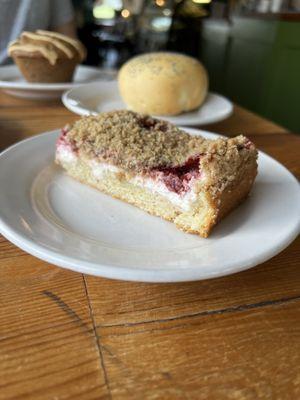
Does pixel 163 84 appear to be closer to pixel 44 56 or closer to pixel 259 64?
pixel 44 56

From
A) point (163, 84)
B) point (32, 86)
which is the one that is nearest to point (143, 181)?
point (163, 84)

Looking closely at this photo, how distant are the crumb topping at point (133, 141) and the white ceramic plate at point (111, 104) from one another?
258 millimetres

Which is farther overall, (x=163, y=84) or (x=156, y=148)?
(x=163, y=84)

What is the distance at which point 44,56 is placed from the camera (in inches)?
45.9

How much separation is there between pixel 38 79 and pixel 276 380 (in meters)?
1.14

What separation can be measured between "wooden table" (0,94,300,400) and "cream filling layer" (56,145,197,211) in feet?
0.51

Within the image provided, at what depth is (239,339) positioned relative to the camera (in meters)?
0.41

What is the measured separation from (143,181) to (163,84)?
0.49 meters

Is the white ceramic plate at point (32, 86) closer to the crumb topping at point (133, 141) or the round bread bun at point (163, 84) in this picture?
the round bread bun at point (163, 84)

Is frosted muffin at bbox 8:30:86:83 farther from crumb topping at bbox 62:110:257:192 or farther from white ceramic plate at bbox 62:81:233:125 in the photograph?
crumb topping at bbox 62:110:257:192

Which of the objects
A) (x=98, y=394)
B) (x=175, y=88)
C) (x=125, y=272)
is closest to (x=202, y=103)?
(x=175, y=88)

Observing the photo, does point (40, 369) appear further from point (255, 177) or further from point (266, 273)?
point (255, 177)

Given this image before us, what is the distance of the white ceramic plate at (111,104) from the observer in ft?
3.33

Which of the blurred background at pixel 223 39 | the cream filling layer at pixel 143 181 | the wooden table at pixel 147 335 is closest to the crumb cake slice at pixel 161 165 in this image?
the cream filling layer at pixel 143 181
